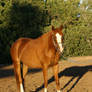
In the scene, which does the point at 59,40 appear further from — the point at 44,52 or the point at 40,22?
the point at 40,22

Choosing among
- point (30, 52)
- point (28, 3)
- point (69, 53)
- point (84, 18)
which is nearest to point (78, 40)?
point (69, 53)

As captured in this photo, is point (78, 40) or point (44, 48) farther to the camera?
point (78, 40)

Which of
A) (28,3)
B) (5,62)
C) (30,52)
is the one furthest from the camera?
(28,3)

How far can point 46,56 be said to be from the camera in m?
4.83

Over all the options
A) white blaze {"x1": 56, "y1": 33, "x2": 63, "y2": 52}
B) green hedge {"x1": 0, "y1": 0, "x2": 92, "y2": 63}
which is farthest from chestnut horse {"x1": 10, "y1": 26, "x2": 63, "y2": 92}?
green hedge {"x1": 0, "y1": 0, "x2": 92, "y2": 63}

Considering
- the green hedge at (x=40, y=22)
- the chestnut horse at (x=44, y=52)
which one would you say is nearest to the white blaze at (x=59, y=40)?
the chestnut horse at (x=44, y=52)

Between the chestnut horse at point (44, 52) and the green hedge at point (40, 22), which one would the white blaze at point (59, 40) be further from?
the green hedge at point (40, 22)

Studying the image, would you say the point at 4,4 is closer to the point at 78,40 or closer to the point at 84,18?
the point at 78,40

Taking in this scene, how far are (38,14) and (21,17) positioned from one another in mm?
2238

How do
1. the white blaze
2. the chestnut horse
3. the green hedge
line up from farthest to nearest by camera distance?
1. the green hedge
2. the chestnut horse
3. the white blaze

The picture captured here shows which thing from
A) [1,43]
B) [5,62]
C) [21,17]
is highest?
[21,17]

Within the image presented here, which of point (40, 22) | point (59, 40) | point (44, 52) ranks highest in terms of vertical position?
point (59, 40)

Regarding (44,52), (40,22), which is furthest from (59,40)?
(40,22)

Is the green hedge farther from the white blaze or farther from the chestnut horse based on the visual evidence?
the white blaze
